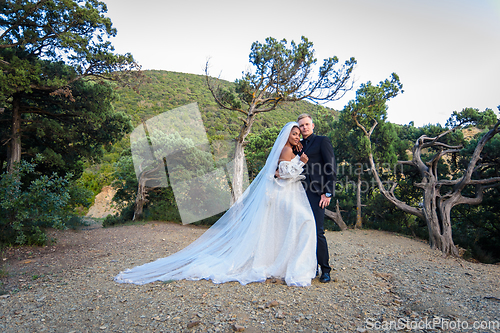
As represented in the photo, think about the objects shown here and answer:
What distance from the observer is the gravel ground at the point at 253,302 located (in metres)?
2.57

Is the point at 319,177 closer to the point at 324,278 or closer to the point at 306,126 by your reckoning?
the point at 306,126

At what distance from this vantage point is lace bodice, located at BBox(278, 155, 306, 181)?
13.1ft

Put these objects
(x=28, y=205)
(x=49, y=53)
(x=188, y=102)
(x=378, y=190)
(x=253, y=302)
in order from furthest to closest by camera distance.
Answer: (x=188, y=102) → (x=378, y=190) → (x=49, y=53) → (x=28, y=205) → (x=253, y=302)

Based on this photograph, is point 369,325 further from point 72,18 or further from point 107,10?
point 107,10

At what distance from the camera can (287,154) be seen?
418cm

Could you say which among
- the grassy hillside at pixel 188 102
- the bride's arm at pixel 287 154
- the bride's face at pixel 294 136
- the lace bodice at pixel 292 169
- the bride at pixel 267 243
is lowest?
the bride at pixel 267 243

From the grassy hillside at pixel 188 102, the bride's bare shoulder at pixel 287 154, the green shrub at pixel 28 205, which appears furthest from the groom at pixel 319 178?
the grassy hillside at pixel 188 102

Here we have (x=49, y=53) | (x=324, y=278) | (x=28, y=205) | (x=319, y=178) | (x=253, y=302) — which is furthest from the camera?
(x=49, y=53)

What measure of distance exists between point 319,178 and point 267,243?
118 centimetres

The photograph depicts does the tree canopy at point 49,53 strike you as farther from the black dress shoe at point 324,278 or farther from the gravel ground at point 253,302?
the black dress shoe at point 324,278

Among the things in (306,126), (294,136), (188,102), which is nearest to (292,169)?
(294,136)

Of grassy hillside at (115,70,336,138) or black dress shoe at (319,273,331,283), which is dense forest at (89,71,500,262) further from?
grassy hillside at (115,70,336,138)

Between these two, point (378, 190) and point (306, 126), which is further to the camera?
point (378, 190)

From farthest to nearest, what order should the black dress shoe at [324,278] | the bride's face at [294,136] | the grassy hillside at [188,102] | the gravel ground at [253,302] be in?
the grassy hillside at [188,102]
the bride's face at [294,136]
the black dress shoe at [324,278]
the gravel ground at [253,302]
